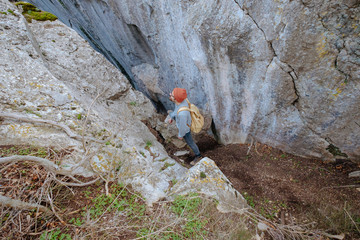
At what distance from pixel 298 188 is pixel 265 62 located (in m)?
2.76

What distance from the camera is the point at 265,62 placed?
12.3 ft

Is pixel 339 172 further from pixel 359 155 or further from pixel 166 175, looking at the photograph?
pixel 166 175

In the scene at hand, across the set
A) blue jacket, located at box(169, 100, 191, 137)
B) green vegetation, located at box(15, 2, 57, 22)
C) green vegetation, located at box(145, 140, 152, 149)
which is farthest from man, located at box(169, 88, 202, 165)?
green vegetation, located at box(15, 2, 57, 22)

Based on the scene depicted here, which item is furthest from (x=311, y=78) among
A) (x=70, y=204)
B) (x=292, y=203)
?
(x=70, y=204)

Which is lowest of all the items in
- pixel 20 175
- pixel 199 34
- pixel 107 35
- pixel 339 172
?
pixel 339 172

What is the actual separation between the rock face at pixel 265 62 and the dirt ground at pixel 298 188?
335 millimetres

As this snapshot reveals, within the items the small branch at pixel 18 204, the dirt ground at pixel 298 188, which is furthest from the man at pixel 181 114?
the small branch at pixel 18 204

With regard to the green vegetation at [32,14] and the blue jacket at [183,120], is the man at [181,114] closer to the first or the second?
the blue jacket at [183,120]

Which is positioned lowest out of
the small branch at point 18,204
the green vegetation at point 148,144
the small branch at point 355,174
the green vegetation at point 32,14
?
the small branch at point 355,174

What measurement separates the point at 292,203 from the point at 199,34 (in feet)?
13.7

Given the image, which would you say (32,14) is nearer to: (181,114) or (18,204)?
(181,114)

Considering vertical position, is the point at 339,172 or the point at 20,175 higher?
the point at 20,175

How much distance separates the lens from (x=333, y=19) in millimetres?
2771

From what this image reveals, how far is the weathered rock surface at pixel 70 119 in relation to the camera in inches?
113
